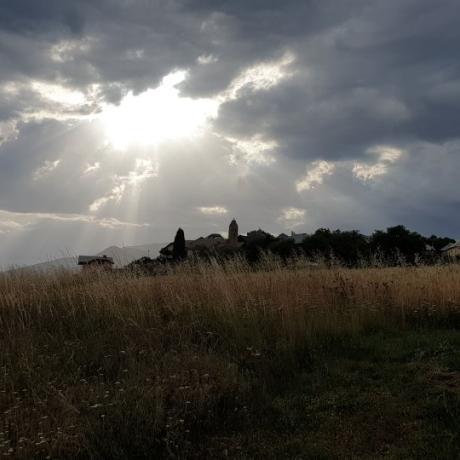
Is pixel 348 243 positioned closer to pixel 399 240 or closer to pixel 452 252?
pixel 452 252

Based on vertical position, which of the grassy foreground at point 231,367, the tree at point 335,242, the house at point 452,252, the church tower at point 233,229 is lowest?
the grassy foreground at point 231,367

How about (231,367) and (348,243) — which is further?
(348,243)

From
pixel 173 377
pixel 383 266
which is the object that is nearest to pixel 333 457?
pixel 173 377

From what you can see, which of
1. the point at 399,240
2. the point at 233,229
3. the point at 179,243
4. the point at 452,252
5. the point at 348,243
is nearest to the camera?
the point at 452,252

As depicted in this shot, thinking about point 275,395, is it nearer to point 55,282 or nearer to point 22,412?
point 22,412

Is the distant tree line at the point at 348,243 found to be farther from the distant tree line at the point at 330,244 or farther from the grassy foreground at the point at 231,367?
the grassy foreground at the point at 231,367

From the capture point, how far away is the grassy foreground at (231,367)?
479 cm

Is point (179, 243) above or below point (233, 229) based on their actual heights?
below

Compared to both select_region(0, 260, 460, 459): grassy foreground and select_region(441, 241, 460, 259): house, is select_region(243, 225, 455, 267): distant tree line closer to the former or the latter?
select_region(441, 241, 460, 259): house

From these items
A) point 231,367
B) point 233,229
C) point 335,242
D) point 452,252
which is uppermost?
point 233,229

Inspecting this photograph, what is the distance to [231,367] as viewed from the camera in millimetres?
6336

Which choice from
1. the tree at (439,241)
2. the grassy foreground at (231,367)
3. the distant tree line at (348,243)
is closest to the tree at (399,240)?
the distant tree line at (348,243)

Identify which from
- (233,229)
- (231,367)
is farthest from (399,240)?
(231,367)

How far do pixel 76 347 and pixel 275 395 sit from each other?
11.0 ft
